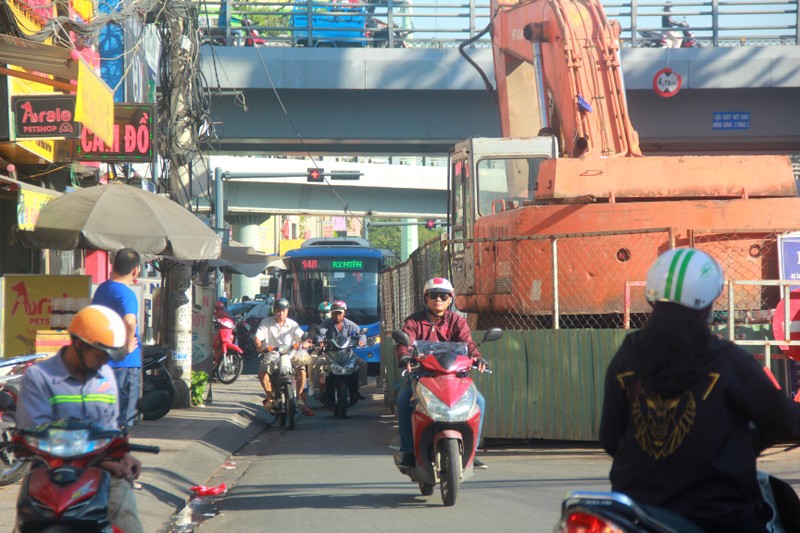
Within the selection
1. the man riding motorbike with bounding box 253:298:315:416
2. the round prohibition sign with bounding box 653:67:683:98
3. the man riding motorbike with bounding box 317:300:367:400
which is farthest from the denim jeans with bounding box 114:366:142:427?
the round prohibition sign with bounding box 653:67:683:98

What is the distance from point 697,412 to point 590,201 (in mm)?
8867

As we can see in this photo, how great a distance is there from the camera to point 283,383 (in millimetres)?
15039

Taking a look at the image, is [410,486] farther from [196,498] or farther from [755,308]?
[755,308]

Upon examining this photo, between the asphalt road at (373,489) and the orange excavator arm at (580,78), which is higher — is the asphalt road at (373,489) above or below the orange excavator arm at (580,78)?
below

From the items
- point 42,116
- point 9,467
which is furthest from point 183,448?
point 42,116

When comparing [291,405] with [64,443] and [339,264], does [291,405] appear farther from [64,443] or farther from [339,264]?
[339,264]

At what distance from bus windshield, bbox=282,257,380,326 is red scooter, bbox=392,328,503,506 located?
57.2 feet

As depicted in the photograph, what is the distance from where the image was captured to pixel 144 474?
9.67 metres

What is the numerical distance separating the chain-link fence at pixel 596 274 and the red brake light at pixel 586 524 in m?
7.95

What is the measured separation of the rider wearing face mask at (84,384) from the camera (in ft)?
15.3

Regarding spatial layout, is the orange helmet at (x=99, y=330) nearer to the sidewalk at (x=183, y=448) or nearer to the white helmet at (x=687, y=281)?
the white helmet at (x=687, y=281)

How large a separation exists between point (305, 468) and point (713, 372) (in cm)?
779

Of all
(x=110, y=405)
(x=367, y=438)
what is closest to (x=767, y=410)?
(x=110, y=405)

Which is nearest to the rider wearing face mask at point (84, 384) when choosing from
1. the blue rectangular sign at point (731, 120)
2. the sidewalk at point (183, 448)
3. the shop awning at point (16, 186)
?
the sidewalk at point (183, 448)
